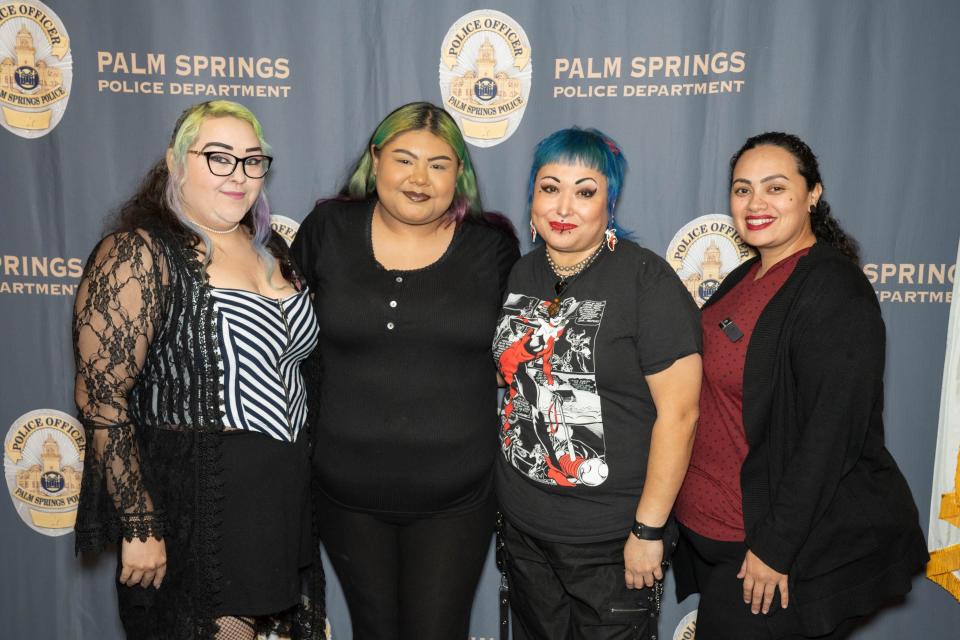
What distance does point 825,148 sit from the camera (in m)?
2.07

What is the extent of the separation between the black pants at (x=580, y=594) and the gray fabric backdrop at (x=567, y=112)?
80 centimetres

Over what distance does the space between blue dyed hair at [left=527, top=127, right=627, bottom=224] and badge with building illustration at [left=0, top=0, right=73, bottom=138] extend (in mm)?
1670

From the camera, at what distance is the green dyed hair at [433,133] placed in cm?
165

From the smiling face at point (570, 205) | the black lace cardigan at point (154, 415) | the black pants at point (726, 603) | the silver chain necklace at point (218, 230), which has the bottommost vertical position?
the black pants at point (726, 603)

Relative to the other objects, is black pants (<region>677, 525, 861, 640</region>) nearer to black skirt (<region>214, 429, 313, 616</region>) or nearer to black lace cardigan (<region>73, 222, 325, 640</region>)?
black skirt (<region>214, 429, 313, 616</region>)

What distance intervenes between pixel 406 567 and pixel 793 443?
96 cm

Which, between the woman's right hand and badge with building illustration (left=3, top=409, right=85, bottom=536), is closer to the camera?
the woman's right hand

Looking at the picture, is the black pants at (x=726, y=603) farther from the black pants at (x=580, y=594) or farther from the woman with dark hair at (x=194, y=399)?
the woman with dark hair at (x=194, y=399)

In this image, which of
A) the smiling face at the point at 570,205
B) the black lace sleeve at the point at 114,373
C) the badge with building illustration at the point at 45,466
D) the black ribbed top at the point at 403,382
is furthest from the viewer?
the badge with building illustration at the point at 45,466

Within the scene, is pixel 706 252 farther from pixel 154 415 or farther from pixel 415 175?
pixel 154 415

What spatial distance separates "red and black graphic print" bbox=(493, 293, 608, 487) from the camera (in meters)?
1.50

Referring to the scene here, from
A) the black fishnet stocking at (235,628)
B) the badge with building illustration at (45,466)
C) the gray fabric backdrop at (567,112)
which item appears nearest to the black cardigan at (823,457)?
the gray fabric backdrop at (567,112)

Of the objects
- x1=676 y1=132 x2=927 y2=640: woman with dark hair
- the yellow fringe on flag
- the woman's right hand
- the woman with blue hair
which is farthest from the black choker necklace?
the yellow fringe on flag

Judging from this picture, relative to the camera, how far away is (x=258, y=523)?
4.88 ft
